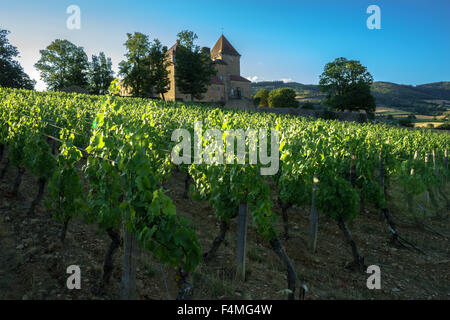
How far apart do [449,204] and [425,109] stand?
256 feet

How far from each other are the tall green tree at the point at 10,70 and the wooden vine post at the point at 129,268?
46710 millimetres

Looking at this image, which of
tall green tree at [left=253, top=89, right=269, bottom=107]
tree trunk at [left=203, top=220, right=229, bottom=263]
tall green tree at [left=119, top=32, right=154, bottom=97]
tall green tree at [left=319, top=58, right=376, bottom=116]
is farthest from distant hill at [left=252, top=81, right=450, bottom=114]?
tree trunk at [left=203, top=220, right=229, bottom=263]

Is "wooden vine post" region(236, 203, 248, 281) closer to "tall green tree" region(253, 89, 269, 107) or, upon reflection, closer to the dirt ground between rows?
the dirt ground between rows

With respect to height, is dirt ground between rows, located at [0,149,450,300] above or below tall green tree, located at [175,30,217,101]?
below

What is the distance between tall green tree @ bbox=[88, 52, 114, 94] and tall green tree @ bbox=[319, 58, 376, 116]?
36.5 m

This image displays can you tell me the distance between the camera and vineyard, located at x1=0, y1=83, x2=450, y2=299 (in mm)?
3378

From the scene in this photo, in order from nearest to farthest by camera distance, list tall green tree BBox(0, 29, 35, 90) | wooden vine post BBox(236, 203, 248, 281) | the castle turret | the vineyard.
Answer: the vineyard → wooden vine post BBox(236, 203, 248, 281) → tall green tree BBox(0, 29, 35, 90) → the castle turret

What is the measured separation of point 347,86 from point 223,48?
2414cm

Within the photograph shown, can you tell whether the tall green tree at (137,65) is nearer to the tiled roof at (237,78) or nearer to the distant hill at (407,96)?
the tiled roof at (237,78)

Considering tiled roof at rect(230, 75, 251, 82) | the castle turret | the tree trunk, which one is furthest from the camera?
the castle turret

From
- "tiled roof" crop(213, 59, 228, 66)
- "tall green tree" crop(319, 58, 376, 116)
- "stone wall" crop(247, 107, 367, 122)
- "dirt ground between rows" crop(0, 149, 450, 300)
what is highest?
"tiled roof" crop(213, 59, 228, 66)

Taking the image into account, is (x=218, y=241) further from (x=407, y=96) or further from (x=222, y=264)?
(x=407, y=96)
